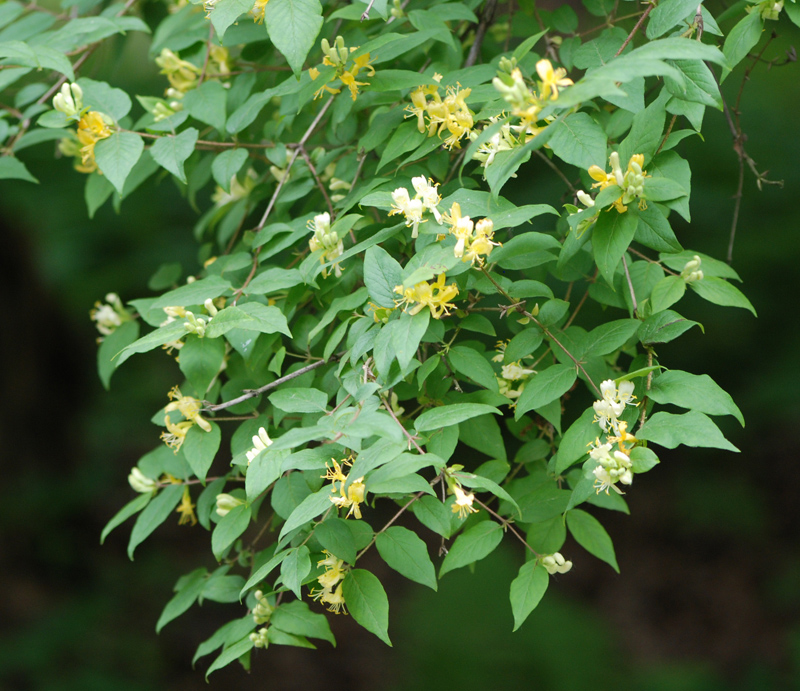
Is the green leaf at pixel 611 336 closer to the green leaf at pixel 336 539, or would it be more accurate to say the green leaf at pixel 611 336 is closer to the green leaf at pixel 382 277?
the green leaf at pixel 382 277

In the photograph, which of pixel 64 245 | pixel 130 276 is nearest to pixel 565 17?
pixel 130 276

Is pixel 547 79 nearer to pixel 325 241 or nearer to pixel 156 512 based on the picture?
pixel 325 241

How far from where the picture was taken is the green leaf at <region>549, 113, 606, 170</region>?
100cm

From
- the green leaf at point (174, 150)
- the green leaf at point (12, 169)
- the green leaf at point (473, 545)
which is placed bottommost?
the green leaf at point (473, 545)

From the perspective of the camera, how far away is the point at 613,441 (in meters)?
1.04

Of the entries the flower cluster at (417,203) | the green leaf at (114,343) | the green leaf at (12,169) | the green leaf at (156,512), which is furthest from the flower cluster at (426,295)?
the green leaf at (12,169)

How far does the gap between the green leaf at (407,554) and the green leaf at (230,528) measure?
238mm

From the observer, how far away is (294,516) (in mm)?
967

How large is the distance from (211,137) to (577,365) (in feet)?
4.08

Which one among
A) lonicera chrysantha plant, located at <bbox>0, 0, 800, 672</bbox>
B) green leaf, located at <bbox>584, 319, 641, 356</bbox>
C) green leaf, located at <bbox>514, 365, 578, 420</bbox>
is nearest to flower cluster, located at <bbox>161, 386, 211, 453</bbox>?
lonicera chrysantha plant, located at <bbox>0, 0, 800, 672</bbox>

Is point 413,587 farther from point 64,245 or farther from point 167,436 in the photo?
point 167,436

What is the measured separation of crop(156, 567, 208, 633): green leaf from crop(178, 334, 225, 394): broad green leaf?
0.47 m

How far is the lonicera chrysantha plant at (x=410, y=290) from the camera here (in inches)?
39.7

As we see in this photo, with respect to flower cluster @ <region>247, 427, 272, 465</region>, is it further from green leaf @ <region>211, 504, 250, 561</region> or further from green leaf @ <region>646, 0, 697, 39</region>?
green leaf @ <region>646, 0, 697, 39</region>
